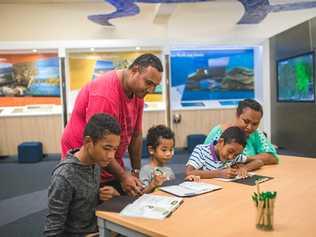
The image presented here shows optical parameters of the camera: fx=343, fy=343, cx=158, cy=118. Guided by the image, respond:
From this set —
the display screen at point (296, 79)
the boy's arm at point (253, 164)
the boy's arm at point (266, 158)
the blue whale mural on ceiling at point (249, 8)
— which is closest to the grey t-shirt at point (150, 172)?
the boy's arm at point (253, 164)

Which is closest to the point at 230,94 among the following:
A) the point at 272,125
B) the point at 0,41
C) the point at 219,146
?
the point at 272,125

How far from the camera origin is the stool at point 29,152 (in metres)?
6.46

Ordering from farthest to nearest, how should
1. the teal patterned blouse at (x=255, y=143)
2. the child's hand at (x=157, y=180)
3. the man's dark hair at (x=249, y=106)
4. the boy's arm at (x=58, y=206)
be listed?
the teal patterned blouse at (x=255, y=143) < the man's dark hair at (x=249, y=106) < the child's hand at (x=157, y=180) < the boy's arm at (x=58, y=206)

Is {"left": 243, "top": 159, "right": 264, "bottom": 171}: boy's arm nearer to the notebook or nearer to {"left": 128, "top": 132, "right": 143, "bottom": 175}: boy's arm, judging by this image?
the notebook

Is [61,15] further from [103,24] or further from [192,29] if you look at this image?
[192,29]

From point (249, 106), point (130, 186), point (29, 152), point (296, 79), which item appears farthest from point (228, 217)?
point (29, 152)

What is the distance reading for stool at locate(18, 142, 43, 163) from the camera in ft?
21.2

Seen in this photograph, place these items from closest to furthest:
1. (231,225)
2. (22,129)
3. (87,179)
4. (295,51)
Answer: (231,225) < (87,179) < (295,51) < (22,129)

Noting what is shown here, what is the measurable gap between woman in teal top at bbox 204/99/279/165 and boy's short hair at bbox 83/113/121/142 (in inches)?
43.8

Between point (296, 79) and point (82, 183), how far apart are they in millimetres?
5544

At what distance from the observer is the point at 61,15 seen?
24.2 ft

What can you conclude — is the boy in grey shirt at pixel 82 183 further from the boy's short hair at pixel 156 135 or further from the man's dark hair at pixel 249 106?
the man's dark hair at pixel 249 106

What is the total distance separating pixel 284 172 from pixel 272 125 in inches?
203

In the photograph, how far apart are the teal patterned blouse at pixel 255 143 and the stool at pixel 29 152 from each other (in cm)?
464
